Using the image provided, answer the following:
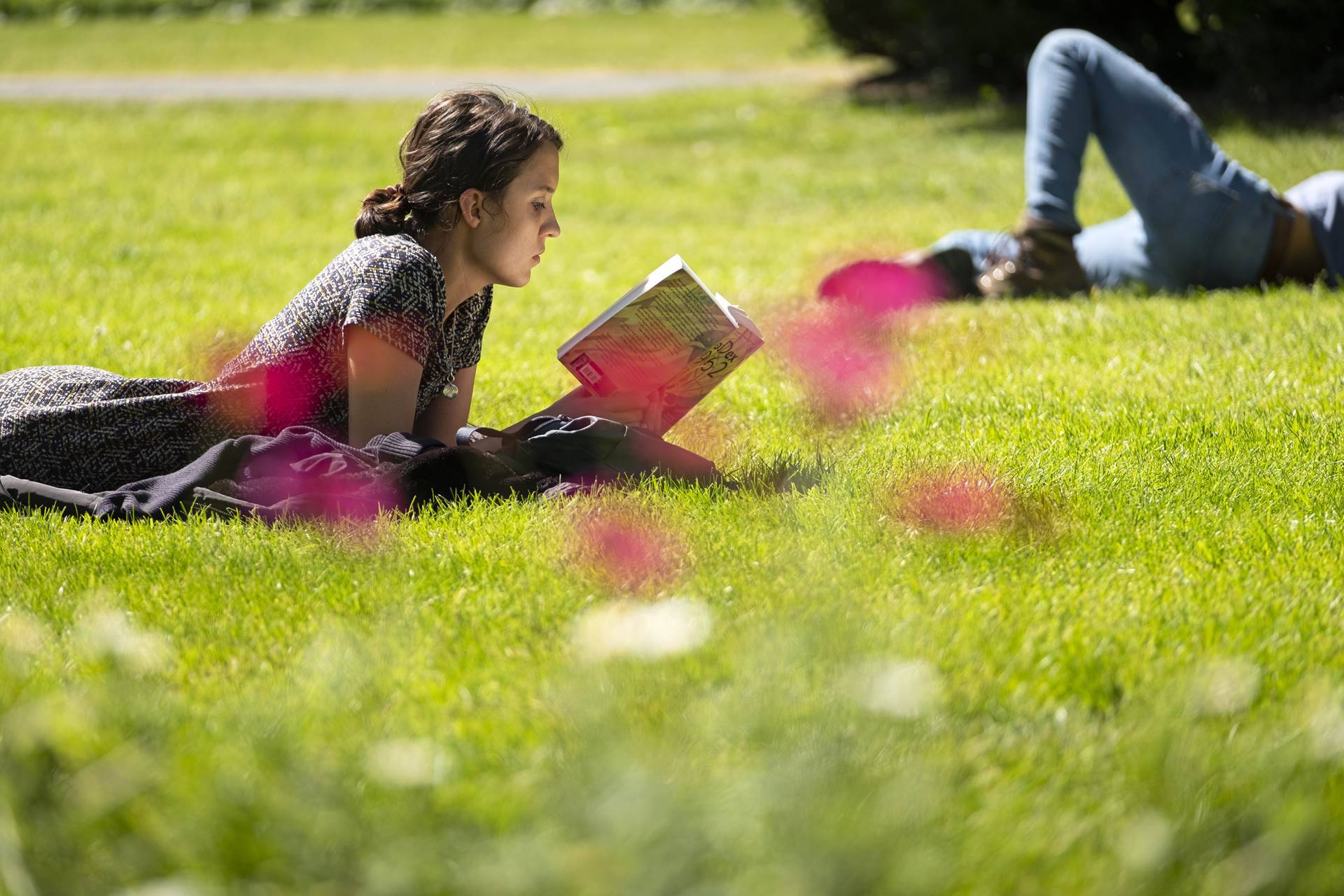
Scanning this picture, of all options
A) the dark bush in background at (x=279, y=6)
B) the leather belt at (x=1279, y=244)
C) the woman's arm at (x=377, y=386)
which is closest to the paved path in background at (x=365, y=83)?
the leather belt at (x=1279, y=244)

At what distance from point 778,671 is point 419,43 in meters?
21.5

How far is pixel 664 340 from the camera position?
342cm

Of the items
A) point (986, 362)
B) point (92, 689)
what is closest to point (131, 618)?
point (92, 689)

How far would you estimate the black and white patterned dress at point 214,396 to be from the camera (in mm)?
3324

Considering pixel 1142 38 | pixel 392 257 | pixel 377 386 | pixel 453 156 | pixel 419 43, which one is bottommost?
pixel 419 43

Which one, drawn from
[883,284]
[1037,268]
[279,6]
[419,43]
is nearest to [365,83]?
[419,43]

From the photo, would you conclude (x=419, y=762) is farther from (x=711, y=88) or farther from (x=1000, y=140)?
(x=711, y=88)

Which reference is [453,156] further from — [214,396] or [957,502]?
[957,502]

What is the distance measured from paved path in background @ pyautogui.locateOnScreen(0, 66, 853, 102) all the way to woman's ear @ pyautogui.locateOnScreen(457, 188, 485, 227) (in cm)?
1150

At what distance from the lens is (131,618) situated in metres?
2.47

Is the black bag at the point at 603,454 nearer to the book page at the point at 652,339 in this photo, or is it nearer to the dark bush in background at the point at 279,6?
the book page at the point at 652,339

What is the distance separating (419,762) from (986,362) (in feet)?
10.6

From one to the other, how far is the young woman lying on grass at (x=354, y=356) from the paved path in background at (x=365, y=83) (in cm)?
1143

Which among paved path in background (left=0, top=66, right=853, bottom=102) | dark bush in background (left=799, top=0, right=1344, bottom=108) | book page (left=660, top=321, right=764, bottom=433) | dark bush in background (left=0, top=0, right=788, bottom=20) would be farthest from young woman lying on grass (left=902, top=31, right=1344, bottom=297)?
dark bush in background (left=0, top=0, right=788, bottom=20)
